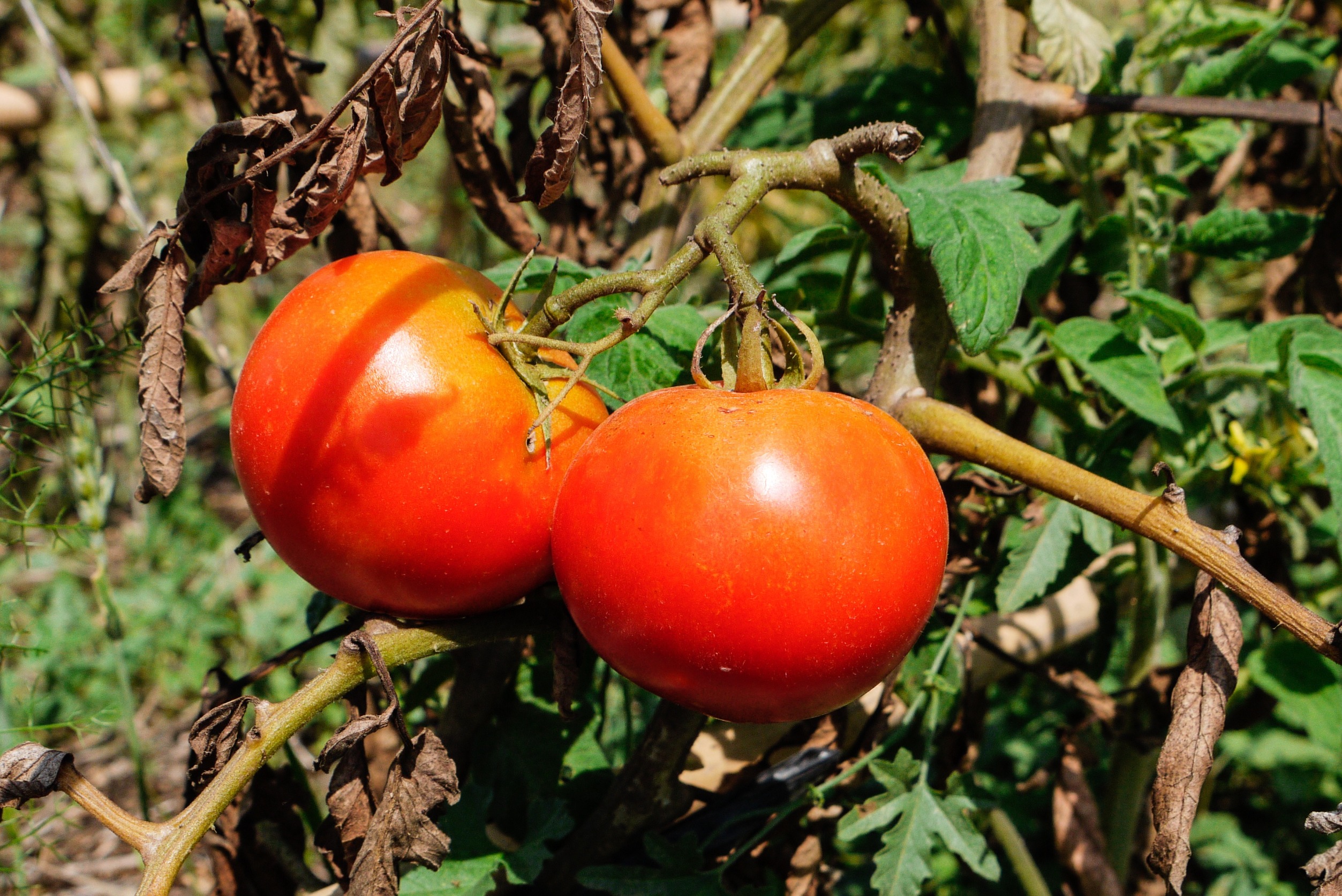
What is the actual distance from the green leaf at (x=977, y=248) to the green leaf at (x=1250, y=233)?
39cm

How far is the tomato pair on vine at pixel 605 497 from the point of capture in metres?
0.64

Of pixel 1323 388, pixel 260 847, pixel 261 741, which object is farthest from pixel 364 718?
pixel 1323 388

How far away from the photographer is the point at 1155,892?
1486 millimetres

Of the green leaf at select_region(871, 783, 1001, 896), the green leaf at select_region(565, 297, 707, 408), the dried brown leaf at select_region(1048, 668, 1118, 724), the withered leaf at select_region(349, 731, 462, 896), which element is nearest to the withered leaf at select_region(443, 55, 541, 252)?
the green leaf at select_region(565, 297, 707, 408)

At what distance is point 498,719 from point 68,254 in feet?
7.28

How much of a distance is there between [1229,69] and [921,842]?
0.98 metres

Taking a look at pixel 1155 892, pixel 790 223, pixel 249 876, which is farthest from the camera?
pixel 790 223

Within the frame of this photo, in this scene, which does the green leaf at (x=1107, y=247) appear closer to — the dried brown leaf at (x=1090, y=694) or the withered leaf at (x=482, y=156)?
the dried brown leaf at (x=1090, y=694)

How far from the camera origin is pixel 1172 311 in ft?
3.33

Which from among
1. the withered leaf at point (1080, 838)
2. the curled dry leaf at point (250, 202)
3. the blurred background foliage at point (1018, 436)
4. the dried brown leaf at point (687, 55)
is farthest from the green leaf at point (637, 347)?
the withered leaf at point (1080, 838)

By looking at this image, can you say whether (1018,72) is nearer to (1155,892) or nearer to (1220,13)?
(1220,13)

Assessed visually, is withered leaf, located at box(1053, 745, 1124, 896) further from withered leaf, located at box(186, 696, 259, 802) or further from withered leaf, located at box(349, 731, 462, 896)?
withered leaf, located at box(186, 696, 259, 802)

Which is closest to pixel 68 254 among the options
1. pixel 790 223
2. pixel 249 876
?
pixel 790 223

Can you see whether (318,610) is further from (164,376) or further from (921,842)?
(921,842)
